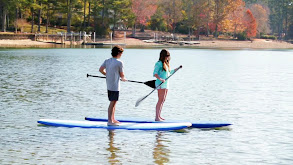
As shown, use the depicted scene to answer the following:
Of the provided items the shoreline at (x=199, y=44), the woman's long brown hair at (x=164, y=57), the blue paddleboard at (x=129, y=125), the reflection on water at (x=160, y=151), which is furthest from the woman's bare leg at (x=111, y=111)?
the shoreline at (x=199, y=44)

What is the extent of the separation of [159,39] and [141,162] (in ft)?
340

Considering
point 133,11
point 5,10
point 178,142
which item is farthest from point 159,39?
point 178,142

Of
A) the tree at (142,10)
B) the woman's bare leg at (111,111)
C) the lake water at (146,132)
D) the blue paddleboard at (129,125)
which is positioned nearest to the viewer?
the lake water at (146,132)

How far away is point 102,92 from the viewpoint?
82.9 feet

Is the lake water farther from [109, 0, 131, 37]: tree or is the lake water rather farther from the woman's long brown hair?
[109, 0, 131, 37]: tree

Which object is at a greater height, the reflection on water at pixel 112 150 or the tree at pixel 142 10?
the tree at pixel 142 10

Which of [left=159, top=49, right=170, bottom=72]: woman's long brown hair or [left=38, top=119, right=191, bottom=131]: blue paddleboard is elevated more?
[left=159, top=49, right=170, bottom=72]: woman's long brown hair

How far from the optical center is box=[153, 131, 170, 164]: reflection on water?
1205cm

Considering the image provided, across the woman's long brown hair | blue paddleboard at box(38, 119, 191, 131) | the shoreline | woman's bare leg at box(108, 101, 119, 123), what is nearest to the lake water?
blue paddleboard at box(38, 119, 191, 131)

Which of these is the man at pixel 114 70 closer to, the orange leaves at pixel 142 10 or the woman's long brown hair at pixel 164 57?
the woman's long brown hair at pixel 164 57

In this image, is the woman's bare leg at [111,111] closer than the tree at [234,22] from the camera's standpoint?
Yes

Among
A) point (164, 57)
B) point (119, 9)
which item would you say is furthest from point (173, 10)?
point (164, 57)

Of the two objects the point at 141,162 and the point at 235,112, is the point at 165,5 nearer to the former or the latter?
the point at 235,112

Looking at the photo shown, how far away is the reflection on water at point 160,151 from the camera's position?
39.5 ft
